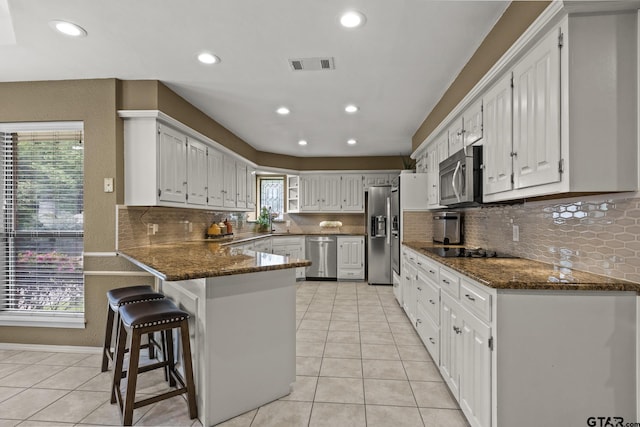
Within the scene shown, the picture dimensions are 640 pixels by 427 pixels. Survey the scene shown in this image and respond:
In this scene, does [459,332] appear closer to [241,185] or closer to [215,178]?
[215,178]

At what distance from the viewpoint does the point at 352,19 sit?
215 centimetres

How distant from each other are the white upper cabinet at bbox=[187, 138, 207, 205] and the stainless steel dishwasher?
2928 mm

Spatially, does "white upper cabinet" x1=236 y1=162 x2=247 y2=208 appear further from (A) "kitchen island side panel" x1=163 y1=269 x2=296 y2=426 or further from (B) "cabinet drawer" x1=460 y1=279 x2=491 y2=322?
(B) "cabinet drawer" x1=460 y1=279 x2=491 y2=322

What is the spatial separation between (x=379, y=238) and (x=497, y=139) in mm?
3875

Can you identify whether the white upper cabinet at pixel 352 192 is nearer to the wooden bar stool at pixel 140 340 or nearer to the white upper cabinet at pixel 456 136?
the white upper cabinet at pixel 456 136

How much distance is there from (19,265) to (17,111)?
5.13 feet

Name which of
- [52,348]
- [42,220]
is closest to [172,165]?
[42,220]

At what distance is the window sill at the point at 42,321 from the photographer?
307cm

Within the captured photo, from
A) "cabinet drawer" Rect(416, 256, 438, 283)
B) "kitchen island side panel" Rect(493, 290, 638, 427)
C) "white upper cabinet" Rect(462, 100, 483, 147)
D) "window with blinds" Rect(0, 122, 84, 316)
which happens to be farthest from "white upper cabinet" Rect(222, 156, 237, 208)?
"kitchen island side panel" Rect(493, 290, 638, 427)

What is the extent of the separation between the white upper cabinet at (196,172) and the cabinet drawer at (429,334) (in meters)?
2.91

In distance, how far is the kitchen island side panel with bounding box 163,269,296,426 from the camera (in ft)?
6.31

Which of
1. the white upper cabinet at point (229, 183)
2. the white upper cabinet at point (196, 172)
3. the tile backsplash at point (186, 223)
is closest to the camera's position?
the tile backsplash at point (186, 223)

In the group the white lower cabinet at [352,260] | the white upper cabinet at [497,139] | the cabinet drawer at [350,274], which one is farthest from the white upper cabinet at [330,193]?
the white upper cabinet at [497,139]

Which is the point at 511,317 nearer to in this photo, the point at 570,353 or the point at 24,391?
the point at 570,353
